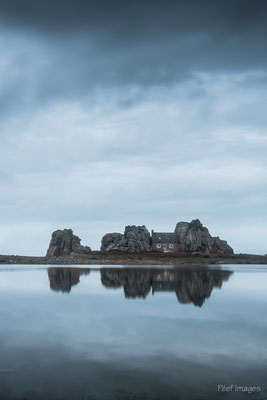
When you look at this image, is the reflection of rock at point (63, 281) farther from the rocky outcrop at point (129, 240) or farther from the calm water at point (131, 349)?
the rocky outcrop at point (129, 240)

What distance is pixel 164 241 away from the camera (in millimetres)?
137375

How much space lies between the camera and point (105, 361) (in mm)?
12047

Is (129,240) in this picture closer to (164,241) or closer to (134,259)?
(164,241)

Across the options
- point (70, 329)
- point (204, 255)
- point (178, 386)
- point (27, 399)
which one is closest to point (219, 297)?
point (70, 329)

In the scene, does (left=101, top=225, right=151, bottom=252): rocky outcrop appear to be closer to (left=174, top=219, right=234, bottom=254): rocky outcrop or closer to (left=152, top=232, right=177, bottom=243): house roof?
(left=152, top=232, right=177, bottom=243): house roof

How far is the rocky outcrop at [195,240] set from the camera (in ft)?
432

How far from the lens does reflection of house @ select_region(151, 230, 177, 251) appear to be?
135500 millimetres

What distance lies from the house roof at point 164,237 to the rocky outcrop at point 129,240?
2229mm

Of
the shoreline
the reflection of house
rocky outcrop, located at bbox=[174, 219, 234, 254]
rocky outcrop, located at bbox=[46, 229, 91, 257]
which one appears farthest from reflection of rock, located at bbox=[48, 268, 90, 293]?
the reflection of house

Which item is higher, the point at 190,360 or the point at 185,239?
the point at 185,239

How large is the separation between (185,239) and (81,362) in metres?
124

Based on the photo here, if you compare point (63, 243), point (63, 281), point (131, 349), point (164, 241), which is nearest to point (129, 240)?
point (164, 241)

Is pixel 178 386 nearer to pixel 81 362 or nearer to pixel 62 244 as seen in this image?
pixel 81 362

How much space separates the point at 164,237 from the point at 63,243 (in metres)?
36.0
